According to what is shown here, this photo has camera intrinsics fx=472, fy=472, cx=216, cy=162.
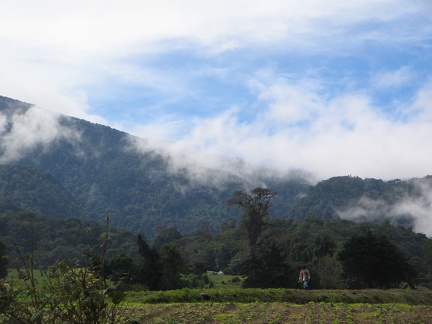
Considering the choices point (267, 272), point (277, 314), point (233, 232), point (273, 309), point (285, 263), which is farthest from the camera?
point (233, 232)

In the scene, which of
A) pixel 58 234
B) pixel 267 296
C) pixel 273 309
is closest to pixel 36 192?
pixel 58 234

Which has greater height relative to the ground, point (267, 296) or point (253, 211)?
point (253, 211)

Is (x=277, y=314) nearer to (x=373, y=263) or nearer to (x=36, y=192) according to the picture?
(x=373, y=263)

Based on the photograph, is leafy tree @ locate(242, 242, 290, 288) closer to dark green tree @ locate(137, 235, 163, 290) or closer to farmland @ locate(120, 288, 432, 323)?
dark green tree @ locate(137, 235, 163, 290)

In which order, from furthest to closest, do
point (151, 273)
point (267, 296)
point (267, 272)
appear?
point (151, 273) → point (267, 272) → point (267, 296)

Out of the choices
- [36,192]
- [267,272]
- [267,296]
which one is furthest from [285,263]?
[36,192]

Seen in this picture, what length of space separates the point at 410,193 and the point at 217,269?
453 feet

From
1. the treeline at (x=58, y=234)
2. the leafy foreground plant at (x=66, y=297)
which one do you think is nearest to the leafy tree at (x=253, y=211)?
the treeline at (x=58, y=234)

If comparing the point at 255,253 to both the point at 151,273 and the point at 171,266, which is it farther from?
the point at 151,273

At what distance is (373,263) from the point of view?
29.7m

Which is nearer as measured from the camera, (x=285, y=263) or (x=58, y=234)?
(x=285, y=263)

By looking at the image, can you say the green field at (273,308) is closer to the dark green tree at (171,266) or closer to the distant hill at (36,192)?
the dark green tree at (171,266)

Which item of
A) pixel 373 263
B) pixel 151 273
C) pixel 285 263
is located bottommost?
pixel 151 273

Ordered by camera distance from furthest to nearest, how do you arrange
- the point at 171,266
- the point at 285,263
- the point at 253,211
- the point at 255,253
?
the point at 253,211 < the point at 255,253 < the point at 171,266 < the point at 285,263
